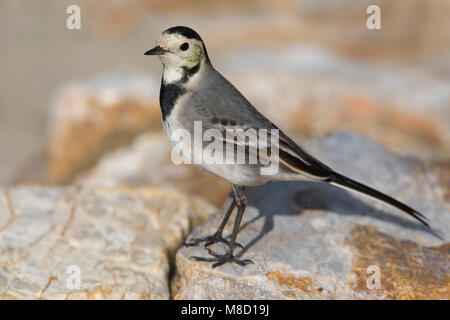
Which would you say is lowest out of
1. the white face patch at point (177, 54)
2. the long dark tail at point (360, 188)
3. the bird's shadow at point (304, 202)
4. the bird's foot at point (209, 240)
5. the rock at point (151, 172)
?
the rock at point (151, 172)

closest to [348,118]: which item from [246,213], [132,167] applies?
[132,167]

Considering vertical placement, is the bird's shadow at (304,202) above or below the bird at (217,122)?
below

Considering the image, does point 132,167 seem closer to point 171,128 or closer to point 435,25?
point 171,128

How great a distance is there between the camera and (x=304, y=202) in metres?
5.21

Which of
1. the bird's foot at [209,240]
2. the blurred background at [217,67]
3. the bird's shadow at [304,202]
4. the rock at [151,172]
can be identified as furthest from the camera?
the blurred background at [217,67]

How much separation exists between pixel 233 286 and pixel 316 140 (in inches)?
96.2

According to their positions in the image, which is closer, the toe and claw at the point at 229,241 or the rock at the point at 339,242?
the rock at the point at 339,242

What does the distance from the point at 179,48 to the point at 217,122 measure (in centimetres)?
61

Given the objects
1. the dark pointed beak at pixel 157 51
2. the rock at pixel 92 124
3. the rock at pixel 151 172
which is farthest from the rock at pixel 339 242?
the rock at pixel 92 124

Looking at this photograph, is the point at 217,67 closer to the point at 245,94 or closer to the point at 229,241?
the point at 245,94

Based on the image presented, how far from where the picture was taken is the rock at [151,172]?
7121 millimetres

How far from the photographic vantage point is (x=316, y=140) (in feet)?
20.3

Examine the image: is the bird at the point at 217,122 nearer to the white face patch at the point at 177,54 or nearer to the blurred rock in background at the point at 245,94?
the white face patch at the point at 177,54

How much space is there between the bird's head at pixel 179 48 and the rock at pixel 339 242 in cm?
145
